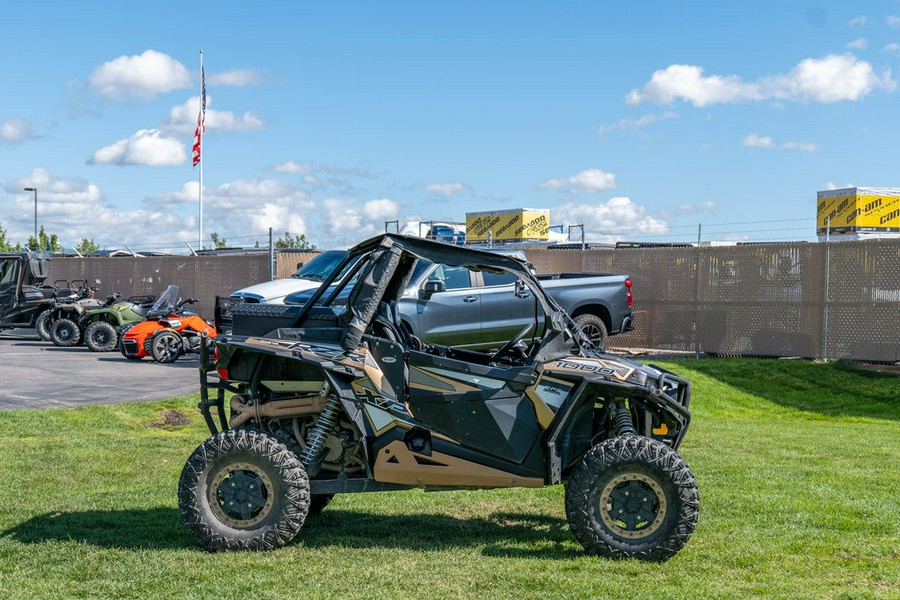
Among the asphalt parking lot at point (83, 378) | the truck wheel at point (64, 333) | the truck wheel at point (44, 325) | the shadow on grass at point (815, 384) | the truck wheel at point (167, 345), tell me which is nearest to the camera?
the asphalt parking lot at point (83, 378)

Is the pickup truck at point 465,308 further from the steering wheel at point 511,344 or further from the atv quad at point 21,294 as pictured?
the atv quad at point 21,294

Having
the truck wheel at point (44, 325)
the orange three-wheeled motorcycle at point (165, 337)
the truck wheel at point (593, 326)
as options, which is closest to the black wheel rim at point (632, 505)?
the truck wheel at point (593, 326)

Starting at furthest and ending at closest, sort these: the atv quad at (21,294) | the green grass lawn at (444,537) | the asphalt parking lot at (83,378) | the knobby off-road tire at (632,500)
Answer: the atv quad at (21,294), the asphalt parking lot at (83,378), the knobby off-road tire at (632,500), the green grass lawn at (444,537)

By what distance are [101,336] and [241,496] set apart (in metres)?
16.7

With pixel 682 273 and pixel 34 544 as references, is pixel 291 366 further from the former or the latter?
pixel 682 273

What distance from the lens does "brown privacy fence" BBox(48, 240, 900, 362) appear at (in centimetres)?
1730

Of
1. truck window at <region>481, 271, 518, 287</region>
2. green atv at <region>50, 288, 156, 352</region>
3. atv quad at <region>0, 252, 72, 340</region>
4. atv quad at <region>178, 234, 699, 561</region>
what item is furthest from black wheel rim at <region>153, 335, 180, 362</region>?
atv quad at <region>178, 234, 699, 561</region>

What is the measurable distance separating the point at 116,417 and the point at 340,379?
23.0 feet

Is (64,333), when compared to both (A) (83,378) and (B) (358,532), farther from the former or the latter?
(B) (358,532)

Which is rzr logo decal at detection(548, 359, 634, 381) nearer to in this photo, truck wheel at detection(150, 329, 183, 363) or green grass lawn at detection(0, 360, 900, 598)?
green grass lawn at detection(0, 360, 900, 598)

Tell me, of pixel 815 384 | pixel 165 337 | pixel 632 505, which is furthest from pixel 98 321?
pixel 632 505

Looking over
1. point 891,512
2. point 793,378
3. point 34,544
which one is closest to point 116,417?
point 34,544

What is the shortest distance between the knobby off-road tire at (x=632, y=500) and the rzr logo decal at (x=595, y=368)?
0.41m

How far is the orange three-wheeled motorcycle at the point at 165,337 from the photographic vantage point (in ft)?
61.3
